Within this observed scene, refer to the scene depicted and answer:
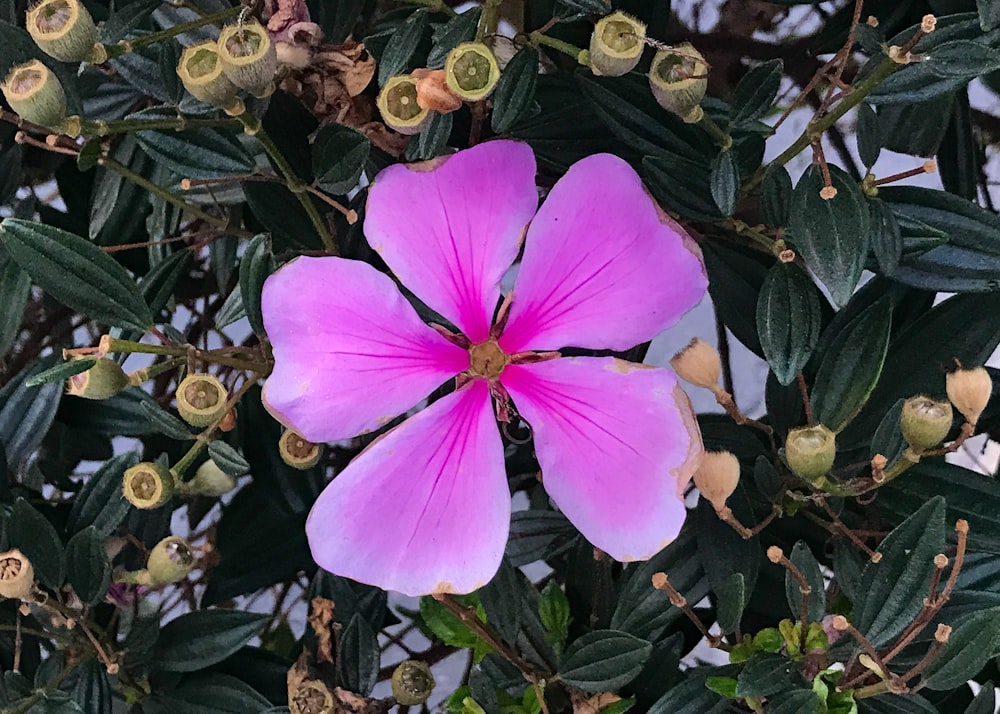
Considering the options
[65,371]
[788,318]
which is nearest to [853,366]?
[788,318]

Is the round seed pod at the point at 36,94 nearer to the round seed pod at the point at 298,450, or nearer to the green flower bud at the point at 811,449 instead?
the round seed pod at the point at 298,450

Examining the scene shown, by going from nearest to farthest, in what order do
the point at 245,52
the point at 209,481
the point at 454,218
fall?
the point at 245,52 < the point at 454,218 < the point at 209,481

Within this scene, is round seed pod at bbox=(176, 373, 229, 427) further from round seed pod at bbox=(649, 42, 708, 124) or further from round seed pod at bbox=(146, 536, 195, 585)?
round seed pod at bbox=(649, 42, 708, 124)

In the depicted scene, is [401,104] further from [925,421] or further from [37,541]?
[37,541]

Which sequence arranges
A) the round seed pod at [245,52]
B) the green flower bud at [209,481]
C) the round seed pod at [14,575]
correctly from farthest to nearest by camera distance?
the green flower bud at [209,481] < the round seed pod at [14,575] < the round seed pod at [245,52]

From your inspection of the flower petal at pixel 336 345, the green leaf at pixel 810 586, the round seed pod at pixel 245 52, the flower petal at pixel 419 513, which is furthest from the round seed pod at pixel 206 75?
the green leaf at pixel 810 586

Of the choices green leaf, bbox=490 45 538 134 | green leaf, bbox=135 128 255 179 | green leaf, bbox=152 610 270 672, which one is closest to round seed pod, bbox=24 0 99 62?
green leaf, bbox=135 128 255 179
